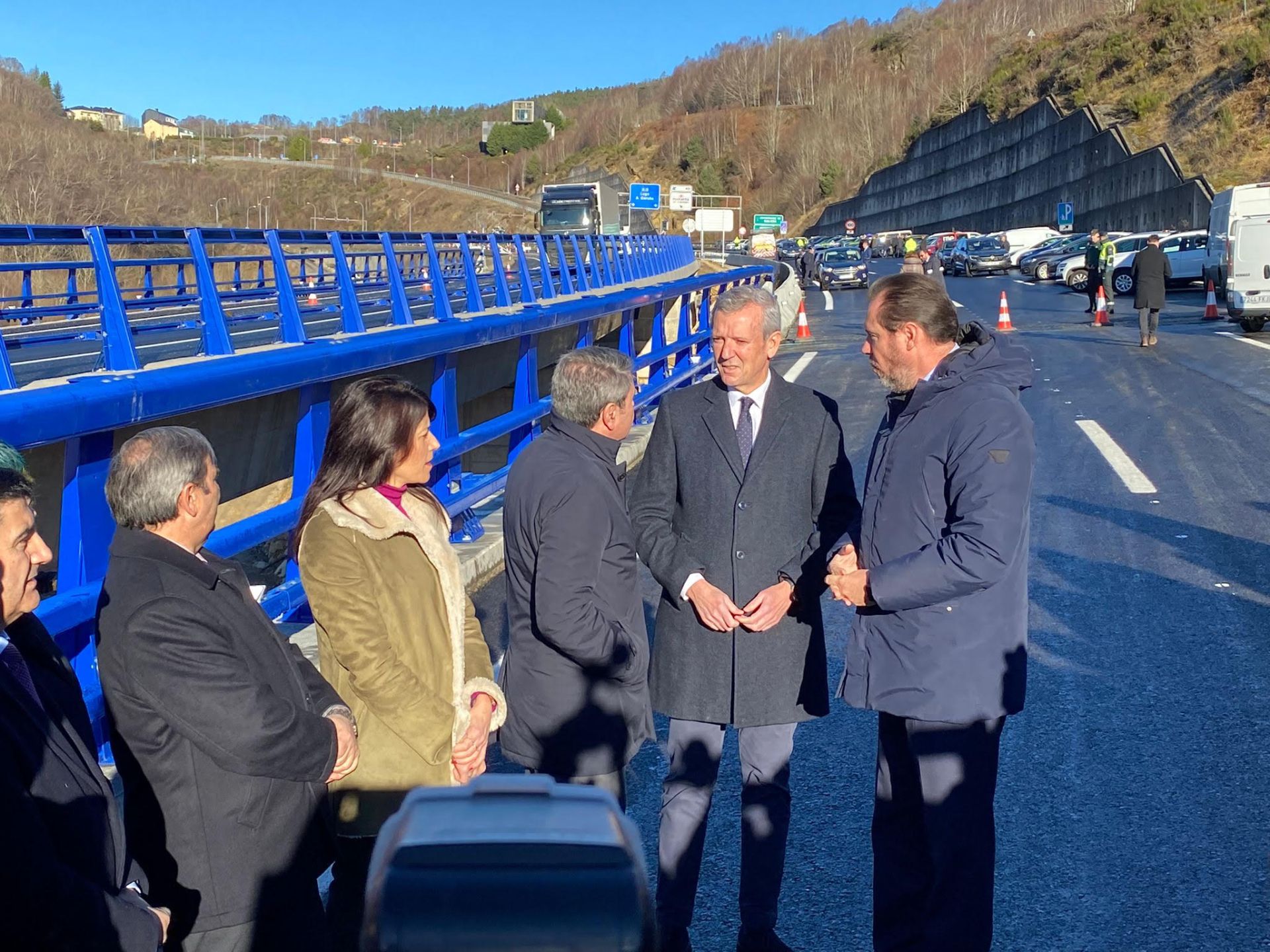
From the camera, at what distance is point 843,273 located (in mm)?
46344

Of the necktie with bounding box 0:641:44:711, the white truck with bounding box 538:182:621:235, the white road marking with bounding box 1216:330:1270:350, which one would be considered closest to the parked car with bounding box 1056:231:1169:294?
the white road marking with bounding box 1216:330:1270:350

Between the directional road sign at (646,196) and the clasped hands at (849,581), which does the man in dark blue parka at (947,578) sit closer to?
the clasped hands at (849,581)

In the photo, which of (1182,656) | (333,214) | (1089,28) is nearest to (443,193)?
(333,214)

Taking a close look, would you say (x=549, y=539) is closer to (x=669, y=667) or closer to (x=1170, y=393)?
(x=669, y=667)

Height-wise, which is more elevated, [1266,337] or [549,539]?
[549,539]

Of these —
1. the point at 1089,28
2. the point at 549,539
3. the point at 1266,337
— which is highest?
the point at 1089,28

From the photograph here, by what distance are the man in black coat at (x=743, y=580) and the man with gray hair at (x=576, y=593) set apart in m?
0.23

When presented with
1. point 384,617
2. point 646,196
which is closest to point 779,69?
point 646,196

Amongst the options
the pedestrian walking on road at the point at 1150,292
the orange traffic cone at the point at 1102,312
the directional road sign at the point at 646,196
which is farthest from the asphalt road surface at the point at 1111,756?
the directional road sign at the point at 646,196

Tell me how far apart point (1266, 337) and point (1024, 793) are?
20544mm

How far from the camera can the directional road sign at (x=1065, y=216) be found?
65.4 metres

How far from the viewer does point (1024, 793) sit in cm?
472

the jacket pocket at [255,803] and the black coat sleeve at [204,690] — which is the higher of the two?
the black coat sleeve at [204,690]

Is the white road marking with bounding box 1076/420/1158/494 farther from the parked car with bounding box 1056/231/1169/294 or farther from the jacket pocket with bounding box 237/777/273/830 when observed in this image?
the parked car with bounding box 1056/231/1169/294
